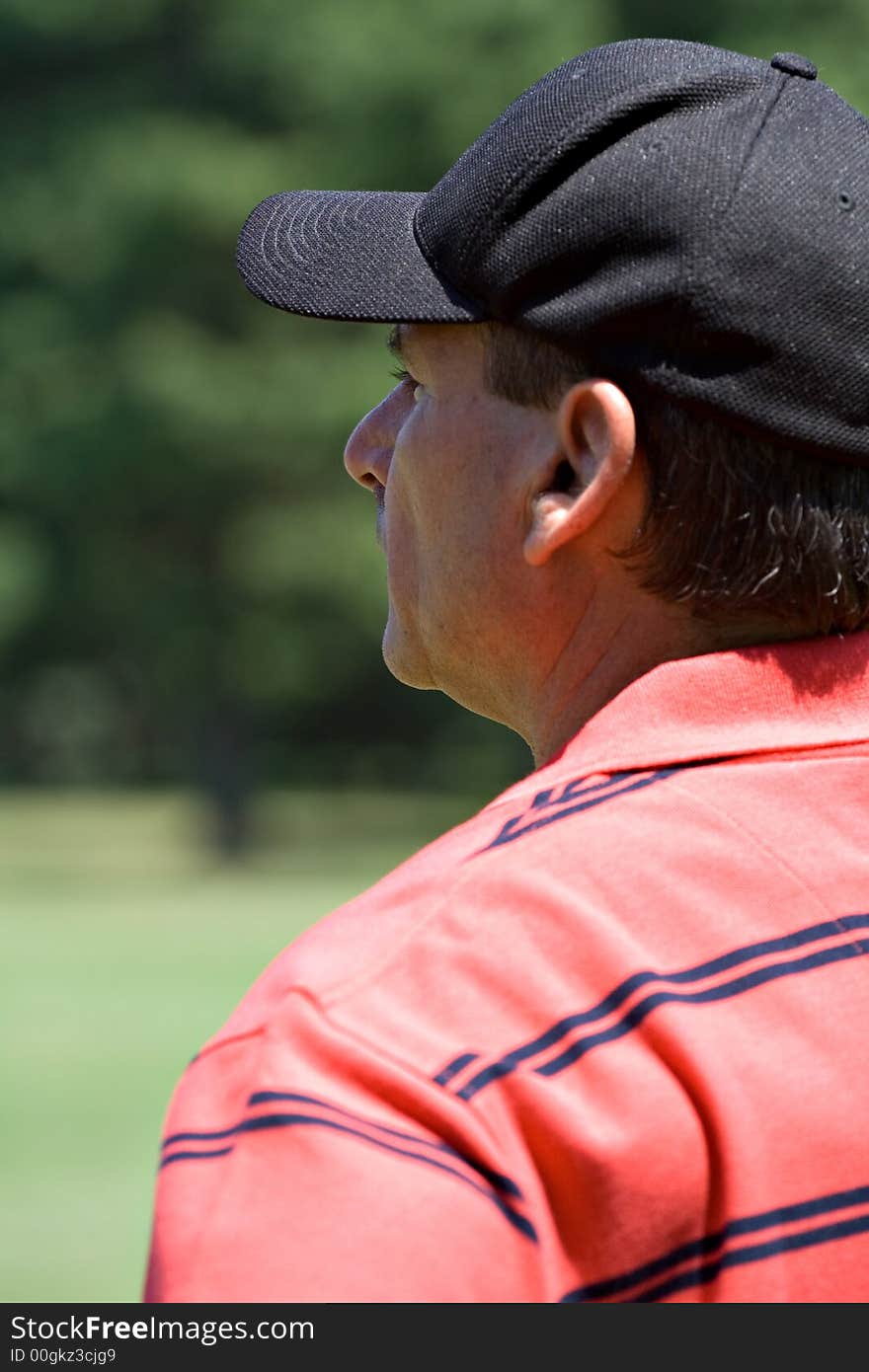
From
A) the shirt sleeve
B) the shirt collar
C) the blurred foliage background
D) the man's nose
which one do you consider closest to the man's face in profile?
the man's nose

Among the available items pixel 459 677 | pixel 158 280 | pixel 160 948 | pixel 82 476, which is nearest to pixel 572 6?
pixel 158 280

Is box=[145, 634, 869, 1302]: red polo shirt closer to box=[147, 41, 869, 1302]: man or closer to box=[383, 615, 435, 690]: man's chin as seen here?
box=[147, 41, 869, 1302]: man

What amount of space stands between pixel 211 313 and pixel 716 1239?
73.4 ft

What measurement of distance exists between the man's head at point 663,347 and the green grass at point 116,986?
3.39m

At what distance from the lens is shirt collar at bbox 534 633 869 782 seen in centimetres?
138

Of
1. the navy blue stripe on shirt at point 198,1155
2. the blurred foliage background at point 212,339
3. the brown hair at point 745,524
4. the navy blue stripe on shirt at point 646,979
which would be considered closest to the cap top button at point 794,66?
the brown hair at point 745,524

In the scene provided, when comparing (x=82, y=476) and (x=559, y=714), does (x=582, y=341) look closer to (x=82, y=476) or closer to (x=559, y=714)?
(x=559, y=714)

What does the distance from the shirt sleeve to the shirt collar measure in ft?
1.04

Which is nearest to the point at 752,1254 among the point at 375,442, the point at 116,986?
the point at 375,442

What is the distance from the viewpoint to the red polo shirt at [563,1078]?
1133 mm

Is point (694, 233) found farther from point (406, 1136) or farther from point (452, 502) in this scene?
point (406, 1136)

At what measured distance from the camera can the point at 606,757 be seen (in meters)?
1.38

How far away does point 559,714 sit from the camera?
1.65 meters
